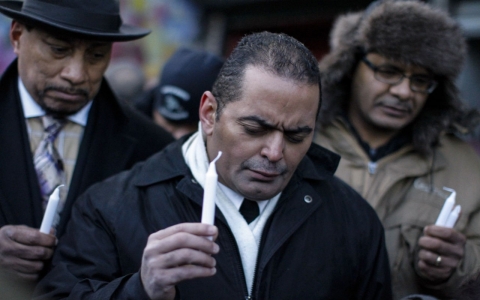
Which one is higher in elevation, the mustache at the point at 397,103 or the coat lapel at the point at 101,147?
the mustache at the point at 397,103

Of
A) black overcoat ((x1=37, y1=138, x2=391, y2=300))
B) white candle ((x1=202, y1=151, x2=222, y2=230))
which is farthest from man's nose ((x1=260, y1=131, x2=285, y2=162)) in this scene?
white candle ((x1=202, y1=151, x2=222, y2=230))

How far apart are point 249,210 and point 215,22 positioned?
628cm

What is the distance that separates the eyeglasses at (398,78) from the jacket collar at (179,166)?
79cm

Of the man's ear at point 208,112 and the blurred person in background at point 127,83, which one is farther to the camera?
the blurred person in background at point 127,83

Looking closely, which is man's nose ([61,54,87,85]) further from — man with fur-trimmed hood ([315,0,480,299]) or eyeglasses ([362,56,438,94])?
eyeglasses ([362,56,438,94])

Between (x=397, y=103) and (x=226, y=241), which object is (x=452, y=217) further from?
(x=226, y=241)

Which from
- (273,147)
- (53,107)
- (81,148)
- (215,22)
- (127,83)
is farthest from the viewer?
(215,22)

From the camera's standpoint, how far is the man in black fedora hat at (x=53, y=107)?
9.46ft

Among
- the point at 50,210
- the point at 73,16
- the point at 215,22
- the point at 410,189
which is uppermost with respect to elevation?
the point at 215,22

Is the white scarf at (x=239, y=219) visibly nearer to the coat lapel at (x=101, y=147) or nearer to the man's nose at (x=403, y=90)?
the coat lapel at (x=101, y=147)

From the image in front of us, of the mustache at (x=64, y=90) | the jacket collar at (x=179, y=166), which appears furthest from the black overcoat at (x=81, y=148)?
the jacket collar at (x=179, y=166)

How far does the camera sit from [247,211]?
2.59 m

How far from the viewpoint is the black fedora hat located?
2.87 m

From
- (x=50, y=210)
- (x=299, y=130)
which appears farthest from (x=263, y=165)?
(x=50, y=210)
